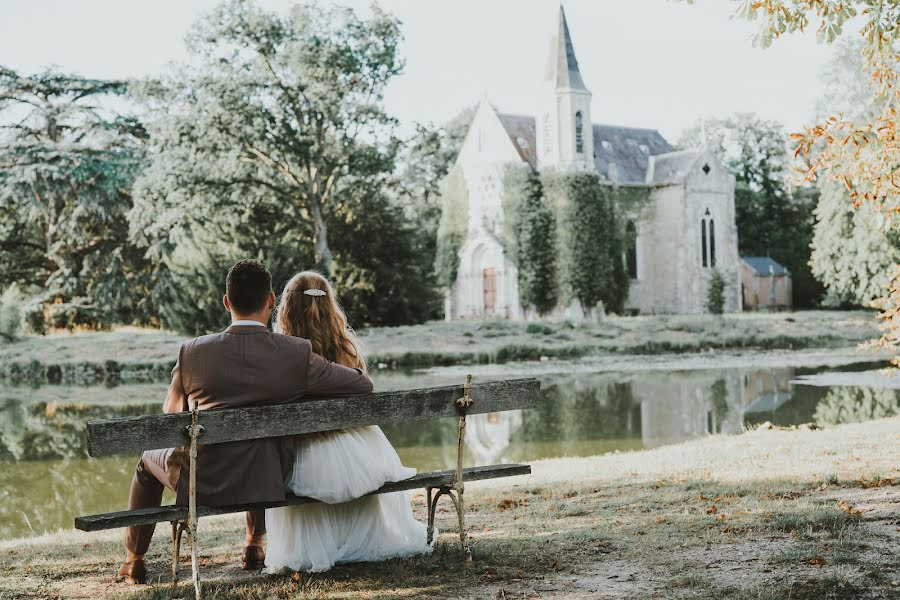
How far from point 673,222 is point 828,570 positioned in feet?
128

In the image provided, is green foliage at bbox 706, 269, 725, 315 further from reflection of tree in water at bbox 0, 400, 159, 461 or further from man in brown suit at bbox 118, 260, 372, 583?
man in brown suit at bbox 118, 260, 372, 583

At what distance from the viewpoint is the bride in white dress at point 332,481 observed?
413 centimetres

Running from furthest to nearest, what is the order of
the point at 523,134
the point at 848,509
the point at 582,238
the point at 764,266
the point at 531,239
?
the point at 764,266
the point at 523,134
the point at 531,239
the point at 582,238
the point at 848,509

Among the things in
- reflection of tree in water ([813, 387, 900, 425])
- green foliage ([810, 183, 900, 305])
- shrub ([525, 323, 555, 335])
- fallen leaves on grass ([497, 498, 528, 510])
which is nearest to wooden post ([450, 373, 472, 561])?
fallen leaves on grass ([497, 498, 528, 510])

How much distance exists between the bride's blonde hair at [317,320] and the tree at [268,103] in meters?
24.1

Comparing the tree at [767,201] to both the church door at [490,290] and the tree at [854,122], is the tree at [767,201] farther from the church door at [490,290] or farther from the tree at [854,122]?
the tree at [854,122]

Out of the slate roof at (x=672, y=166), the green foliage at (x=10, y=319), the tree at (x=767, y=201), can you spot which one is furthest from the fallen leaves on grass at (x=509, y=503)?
the tree at (x=767, y=201)

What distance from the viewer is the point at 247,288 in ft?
13.3

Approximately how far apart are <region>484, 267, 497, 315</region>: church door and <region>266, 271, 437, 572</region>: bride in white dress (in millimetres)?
34718

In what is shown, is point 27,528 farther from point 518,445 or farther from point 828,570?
point 828,570

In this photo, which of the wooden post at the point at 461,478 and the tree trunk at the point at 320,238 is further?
the tree trunk at the point at 320,238

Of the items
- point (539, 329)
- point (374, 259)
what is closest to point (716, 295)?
point (539, 329)

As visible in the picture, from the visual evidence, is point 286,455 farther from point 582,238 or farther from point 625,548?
point 582,238

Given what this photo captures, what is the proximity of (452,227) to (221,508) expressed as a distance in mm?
36851
